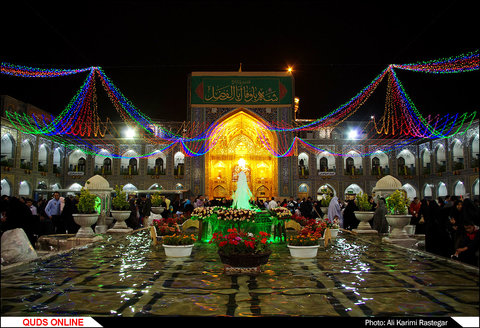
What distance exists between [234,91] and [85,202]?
18.6 meters

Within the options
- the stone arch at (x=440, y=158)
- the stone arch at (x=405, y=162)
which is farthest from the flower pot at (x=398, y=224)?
the stone arch at (x=405, y=162)

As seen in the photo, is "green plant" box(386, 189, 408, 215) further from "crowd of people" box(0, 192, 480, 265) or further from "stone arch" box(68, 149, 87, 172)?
"stone arch" box(68, 149, 87, 172)

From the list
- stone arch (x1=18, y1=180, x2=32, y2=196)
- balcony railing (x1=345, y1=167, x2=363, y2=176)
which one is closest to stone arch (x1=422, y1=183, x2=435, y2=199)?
balcony railing (x1=345, y1=167, x2=363, y2=176)

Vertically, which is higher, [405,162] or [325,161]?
[325,161]

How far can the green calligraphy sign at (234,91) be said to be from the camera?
27.0 metres

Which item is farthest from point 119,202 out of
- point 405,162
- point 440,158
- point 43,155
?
point 405,162

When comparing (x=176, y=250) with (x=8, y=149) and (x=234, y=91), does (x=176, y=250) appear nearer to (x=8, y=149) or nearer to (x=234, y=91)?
(x=234, y=91)

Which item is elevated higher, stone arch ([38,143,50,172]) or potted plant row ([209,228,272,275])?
stone arch ([38,143,50,172])

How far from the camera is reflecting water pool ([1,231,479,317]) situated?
388 cm

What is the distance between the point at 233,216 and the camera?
9.17 m

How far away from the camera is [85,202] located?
32.4 ft

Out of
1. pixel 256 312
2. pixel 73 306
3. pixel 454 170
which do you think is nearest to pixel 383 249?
pixel 256 312

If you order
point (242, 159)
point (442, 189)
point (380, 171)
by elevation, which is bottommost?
point (442, 189)

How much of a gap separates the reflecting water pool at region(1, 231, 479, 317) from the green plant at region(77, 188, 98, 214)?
106 inches
